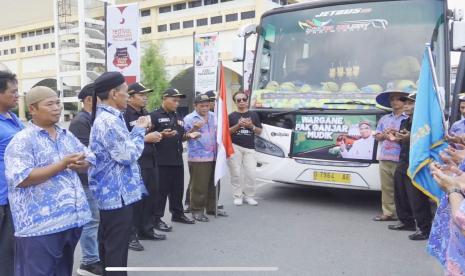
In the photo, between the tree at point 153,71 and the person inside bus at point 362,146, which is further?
the tree at point 153,71

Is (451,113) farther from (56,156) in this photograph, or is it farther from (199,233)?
(56,156)

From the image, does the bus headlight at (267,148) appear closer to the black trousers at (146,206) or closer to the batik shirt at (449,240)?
the black trousers at (146,206)

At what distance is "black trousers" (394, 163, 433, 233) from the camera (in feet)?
17.1

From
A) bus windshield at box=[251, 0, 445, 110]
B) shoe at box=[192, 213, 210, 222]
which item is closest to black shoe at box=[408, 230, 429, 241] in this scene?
bus windshield at box=[251, 0, 445, 110]

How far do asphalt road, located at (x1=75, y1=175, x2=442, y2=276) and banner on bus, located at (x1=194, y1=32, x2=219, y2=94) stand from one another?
8106mm

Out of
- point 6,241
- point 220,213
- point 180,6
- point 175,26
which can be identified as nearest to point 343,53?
point 220,213

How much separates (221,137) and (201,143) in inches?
11.1

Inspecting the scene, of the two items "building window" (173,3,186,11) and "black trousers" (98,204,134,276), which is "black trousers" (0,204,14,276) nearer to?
A: "black trousers" (98,204,134,276)

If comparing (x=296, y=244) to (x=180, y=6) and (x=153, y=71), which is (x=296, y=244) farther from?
(x=180, y=6)

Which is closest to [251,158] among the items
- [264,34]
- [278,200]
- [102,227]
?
[278,200]

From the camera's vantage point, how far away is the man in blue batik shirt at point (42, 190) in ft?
8.91

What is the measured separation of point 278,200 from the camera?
729 cm

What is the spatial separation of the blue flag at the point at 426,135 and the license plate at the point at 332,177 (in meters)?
2.12

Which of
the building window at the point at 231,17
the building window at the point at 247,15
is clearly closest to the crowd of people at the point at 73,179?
the building window at the point at 247,15
